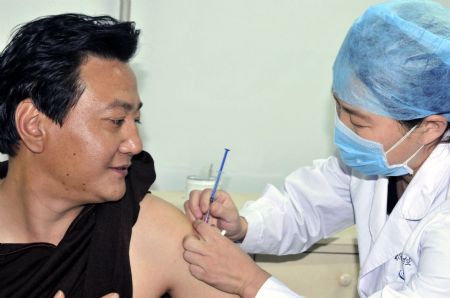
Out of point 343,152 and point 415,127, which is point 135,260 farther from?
point 415,127

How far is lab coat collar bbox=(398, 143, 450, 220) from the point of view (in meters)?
1.45

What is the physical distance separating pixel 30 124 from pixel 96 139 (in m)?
0.15

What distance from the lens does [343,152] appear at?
153 cm

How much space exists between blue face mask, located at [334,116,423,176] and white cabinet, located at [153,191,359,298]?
444mm

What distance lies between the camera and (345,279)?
74.9 inches

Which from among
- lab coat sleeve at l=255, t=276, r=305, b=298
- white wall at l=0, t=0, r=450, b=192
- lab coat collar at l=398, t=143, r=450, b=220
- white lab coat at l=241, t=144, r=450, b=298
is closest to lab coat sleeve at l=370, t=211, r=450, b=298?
white lab coat at l=241, t=144, r=450, b=298

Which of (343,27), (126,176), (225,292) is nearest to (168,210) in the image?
(126,176)

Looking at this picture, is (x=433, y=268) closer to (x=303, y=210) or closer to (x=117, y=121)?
(x=303, y=210)

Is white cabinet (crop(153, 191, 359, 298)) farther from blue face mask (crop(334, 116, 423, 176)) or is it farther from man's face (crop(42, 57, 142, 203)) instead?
man's face (crop(42, 57, 142, 203))

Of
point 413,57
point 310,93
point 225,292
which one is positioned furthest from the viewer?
point 310,93

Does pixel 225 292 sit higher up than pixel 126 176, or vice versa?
pixel 126 176

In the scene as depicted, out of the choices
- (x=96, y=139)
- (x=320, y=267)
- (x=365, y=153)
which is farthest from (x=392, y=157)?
(x=96, y=139)

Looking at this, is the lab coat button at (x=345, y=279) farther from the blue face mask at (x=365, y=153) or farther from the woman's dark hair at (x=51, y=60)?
the woman's dark hair at (x=51, y=60)

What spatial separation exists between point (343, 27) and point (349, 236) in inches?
37.7
